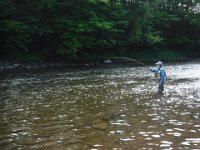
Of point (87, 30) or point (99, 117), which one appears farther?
point (87, 30)

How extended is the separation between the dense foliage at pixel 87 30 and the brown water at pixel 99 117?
19.7 metres

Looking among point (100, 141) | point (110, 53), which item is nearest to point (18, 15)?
point (110, 53)

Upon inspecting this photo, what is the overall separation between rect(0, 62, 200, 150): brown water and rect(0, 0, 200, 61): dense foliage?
19724mm

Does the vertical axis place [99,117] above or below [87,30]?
below

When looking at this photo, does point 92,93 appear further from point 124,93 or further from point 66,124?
point 66,124

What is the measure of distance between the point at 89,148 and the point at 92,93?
458 inches

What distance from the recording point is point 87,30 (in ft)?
159

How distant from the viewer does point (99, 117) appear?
51.4ft

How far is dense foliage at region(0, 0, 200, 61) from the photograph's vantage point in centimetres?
4544

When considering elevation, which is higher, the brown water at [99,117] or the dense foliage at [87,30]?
the dense foliage at [87,30]

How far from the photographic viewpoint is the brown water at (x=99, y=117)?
470 inches

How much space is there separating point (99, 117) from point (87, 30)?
33.6m

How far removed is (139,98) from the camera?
20484 millimetres

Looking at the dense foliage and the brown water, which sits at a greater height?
the dense foliage
